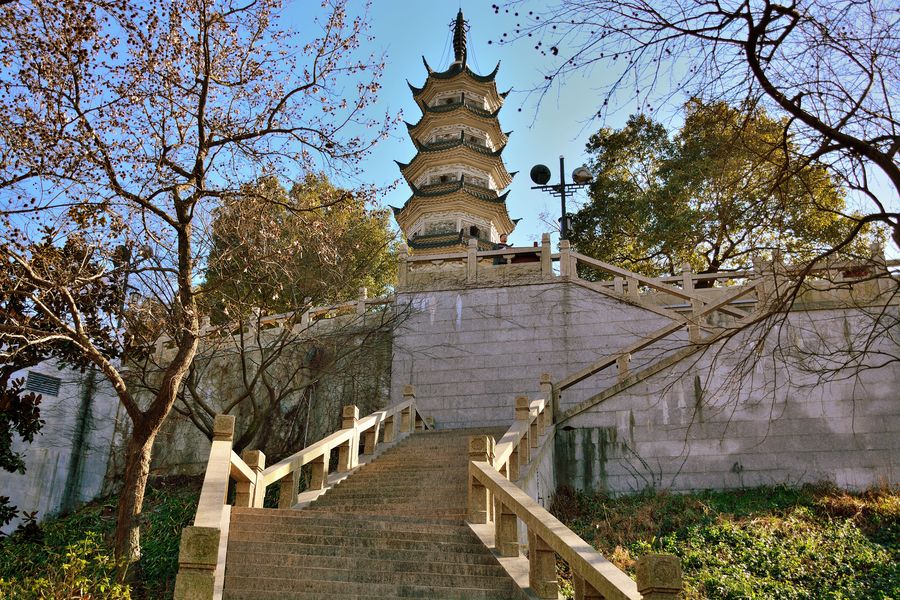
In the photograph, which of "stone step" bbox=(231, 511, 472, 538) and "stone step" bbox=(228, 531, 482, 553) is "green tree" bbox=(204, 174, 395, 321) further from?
"stone step" bbox=(228, 531, 482, 553)

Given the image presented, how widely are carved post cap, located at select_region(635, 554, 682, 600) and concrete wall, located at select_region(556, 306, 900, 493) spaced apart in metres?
8.03

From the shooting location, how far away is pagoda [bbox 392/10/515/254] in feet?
97.1

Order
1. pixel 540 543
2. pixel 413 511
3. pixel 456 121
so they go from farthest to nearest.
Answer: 1. pixel 456 121
2. pixel 413 511
3. pixel 540 543

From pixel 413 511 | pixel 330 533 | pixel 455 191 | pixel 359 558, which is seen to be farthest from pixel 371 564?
pixel 455 191

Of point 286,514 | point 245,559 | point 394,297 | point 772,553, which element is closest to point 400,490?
point 286,514

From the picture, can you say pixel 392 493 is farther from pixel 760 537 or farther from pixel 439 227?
pixel 439 227

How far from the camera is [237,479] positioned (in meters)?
8.77

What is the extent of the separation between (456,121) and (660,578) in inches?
1100

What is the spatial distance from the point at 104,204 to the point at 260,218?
2074mm

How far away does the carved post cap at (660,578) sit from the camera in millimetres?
4816

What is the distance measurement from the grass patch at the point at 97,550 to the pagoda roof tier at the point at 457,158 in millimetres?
16574

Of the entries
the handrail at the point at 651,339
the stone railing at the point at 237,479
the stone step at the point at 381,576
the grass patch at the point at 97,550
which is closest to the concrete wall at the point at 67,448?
the grass patch at the point at 97,550

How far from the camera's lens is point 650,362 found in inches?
587

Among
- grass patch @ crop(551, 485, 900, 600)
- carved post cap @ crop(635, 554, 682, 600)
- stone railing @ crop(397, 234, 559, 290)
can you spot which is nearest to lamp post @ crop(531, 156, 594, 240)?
stone railing @ crop(397, 234, 559, 290)
